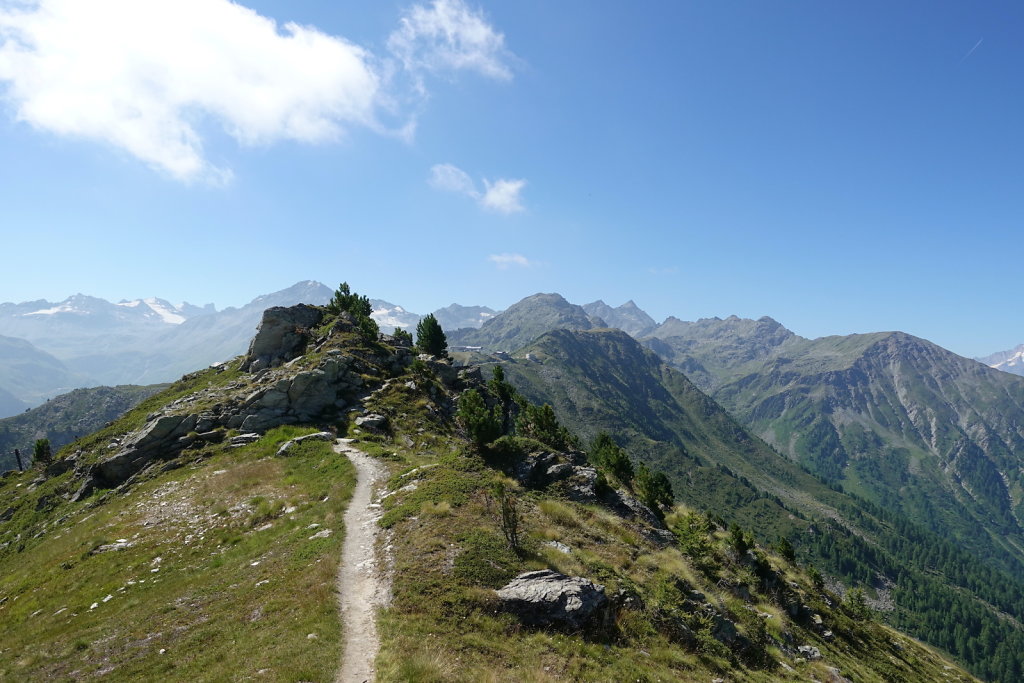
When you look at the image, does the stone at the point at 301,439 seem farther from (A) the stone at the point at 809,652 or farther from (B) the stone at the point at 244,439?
(A) the stone at the point at 809,652

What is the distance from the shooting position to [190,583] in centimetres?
2244

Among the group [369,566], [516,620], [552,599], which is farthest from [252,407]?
[552,599]

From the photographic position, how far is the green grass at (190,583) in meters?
15.9

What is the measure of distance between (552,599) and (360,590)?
27.9ft

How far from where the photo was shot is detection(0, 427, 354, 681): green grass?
15.9 m

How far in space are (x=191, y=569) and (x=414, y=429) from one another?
1248 inches

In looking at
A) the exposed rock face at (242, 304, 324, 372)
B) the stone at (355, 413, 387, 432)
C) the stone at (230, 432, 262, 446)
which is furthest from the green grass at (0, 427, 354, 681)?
the exposed rock face at (242, 304, 324, 372)

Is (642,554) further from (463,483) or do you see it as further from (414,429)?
(414,429)

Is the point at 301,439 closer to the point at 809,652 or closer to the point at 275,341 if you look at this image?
the point at 275,341

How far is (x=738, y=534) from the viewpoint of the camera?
1927 inches

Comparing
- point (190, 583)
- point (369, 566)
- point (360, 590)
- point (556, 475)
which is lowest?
point (190, 583)

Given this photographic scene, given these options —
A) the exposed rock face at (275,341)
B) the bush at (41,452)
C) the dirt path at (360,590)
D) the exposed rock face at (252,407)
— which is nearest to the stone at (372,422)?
the exposed rock face at (252,407)

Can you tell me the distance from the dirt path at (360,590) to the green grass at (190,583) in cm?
52

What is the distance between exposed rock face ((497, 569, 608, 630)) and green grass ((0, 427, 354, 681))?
23.2ft
